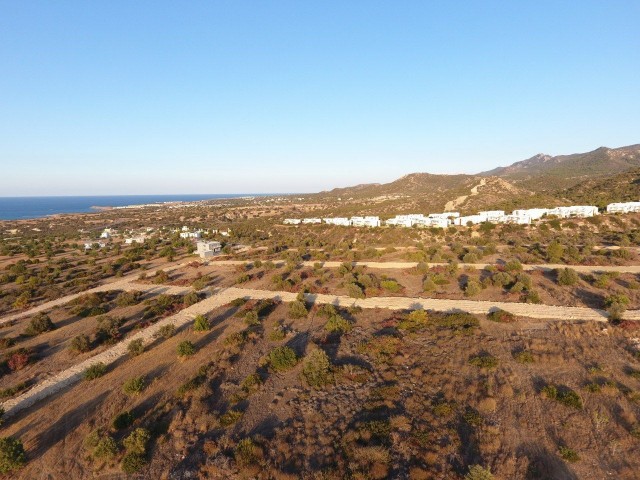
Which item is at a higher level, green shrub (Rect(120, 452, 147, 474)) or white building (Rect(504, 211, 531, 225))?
white building (Rect(504, 211, 531, 225))

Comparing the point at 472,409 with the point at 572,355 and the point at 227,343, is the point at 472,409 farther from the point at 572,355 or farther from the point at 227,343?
the point at 227,343

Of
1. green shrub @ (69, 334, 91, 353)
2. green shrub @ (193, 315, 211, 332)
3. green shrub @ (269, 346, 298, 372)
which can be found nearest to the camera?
green shrub @ (269, 346, 298, 372)

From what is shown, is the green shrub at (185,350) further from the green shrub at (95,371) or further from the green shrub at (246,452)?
the green shrub at (246,452)

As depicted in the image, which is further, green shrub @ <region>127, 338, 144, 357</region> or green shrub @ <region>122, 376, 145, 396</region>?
green shrub @ <region>127, 338, 144, 357</region>

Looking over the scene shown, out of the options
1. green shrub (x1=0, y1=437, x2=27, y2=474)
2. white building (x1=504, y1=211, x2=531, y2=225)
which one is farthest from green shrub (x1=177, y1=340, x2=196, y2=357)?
white building (x1=504, y1=211, x2=531, y2=225)

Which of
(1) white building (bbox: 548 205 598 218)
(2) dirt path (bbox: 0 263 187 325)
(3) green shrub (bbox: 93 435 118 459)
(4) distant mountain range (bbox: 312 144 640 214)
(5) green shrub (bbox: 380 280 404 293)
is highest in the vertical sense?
(4) distant mountain range (bbox: 312 144 640 214)

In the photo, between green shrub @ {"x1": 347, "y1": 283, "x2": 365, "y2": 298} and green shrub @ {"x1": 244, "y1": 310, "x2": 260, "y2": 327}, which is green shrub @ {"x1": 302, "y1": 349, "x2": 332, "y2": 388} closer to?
green shrub @ {"x1": 244, "y1": 310, "x2": 260, "y2": 327}
